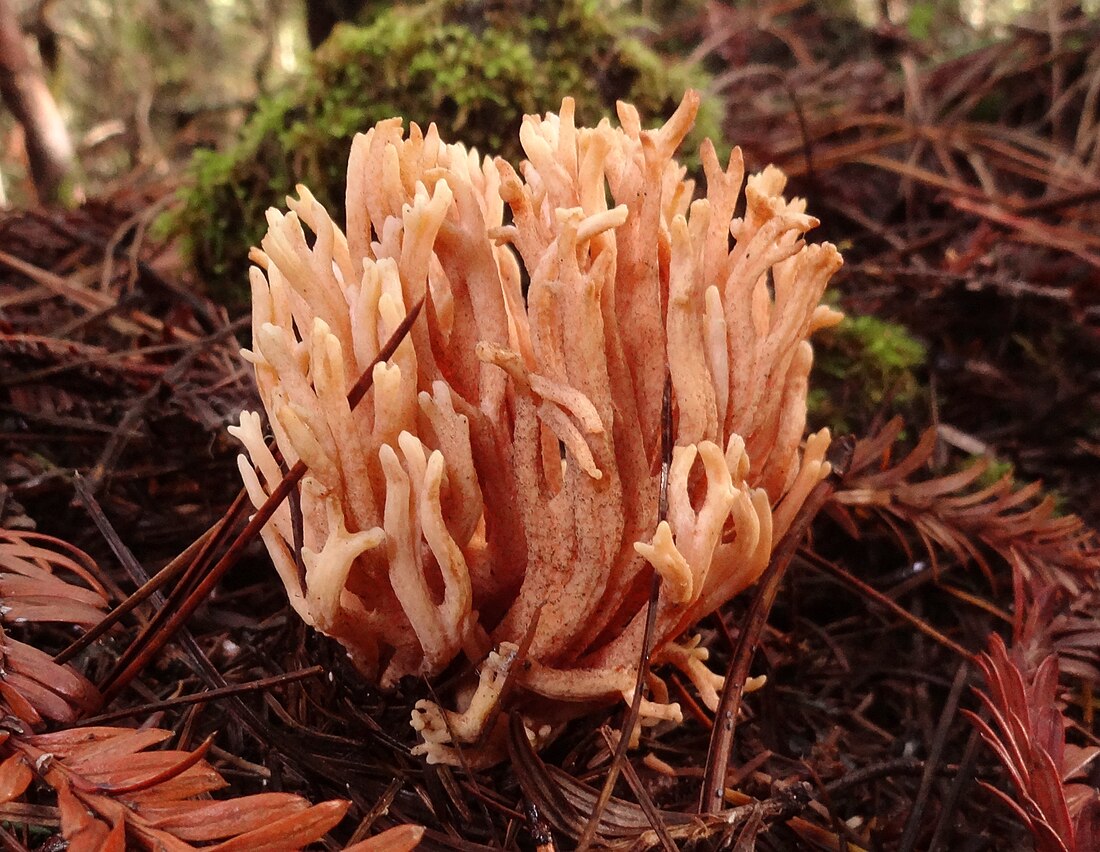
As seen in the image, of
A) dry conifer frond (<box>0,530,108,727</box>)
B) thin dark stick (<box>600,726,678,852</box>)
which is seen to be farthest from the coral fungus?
dry conifer frond (<box>0,530,108,727</box>)

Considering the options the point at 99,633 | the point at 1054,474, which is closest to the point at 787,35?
the point at 1054,474

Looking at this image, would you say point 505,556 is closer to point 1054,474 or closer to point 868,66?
point 1054,474

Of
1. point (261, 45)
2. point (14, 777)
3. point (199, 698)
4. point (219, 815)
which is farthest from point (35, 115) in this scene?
point (261, 45)

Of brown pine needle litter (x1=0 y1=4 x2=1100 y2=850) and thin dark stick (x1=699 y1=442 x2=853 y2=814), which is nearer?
brown pine needle litter (x1=0 y1=4 x2=1100 y2=850)

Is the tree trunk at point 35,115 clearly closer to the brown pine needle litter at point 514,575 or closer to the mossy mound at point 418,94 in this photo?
the mossy mound at point 418,94

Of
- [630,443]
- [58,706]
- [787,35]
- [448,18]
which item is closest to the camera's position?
[58,706]

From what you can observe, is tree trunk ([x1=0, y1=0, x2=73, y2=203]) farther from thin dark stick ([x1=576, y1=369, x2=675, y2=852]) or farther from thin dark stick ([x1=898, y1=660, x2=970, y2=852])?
thin dark stick ([x1=898, y1=660, x2=970, y2=852])
